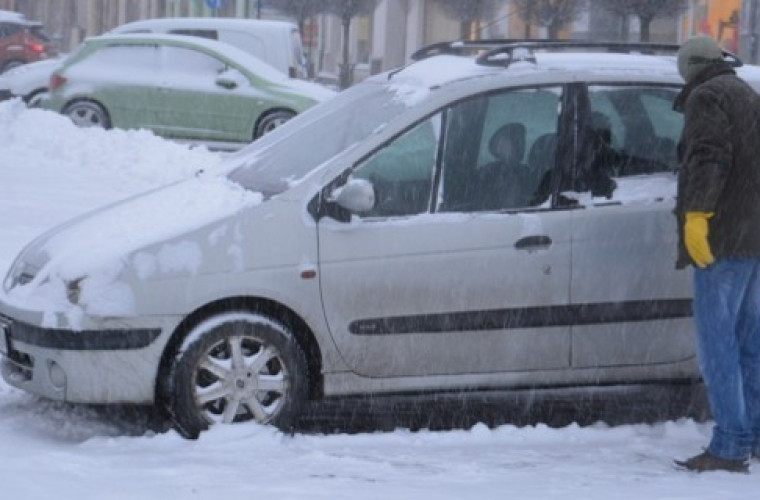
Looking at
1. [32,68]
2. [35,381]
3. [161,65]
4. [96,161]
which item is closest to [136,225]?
[35,381]

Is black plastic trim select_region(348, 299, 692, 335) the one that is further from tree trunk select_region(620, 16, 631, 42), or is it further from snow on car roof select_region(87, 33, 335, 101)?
tree trunk select_region(620, 16, 631, 42)

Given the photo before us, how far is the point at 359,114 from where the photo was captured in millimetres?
7078

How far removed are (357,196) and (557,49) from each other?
150 centimetres

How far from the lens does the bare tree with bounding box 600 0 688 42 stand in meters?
28.5

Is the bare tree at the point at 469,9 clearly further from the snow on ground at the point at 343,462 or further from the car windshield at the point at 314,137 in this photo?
the snow on ground at the point at 343,462

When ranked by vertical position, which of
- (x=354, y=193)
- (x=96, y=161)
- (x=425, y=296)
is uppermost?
(x=354, y=193)

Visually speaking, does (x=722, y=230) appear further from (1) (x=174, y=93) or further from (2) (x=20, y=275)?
(1) (x=174, y=93)

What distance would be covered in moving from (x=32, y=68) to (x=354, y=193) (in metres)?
18.0

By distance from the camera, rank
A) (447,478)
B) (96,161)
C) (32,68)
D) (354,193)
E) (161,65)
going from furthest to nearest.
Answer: (32,68) < (161,65) < (96,161) < (354,193) < (447,478)

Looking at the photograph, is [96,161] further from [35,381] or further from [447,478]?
[447,478]

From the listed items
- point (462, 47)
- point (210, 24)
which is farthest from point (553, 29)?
point (462, 47)

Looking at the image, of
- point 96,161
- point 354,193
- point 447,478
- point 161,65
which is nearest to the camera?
point 447,478

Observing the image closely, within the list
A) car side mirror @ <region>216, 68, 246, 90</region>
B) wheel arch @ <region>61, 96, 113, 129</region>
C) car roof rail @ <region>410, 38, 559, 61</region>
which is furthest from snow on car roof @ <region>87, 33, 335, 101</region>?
car roof rail @ <region>410, 38, 559, 61</region>

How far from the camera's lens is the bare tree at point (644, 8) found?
28.5 metres
